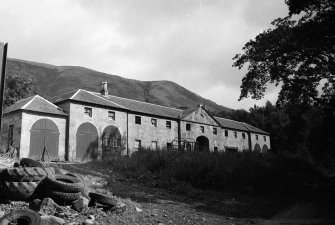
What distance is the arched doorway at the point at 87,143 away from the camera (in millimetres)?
30016

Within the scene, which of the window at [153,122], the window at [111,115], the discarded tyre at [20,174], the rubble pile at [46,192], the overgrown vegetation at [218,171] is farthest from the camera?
the window at [153,122]

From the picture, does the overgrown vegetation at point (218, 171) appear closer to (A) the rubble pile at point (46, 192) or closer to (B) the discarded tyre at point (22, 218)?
(A) the rubble pile at point (46, 192)

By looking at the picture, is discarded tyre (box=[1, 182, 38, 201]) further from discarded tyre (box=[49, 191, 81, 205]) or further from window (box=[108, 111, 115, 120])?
window (box=[108, 111, 115, 120])

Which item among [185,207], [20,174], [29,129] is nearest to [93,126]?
[29,129]

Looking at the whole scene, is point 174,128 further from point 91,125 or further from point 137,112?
point 91,125

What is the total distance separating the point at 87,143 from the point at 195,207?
1967cm

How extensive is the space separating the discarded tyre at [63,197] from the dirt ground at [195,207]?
1209 millimetres

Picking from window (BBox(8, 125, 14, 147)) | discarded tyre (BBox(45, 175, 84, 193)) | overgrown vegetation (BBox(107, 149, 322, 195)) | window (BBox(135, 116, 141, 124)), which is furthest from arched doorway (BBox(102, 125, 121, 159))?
discarded tyre (BBox(45, 175, 84, 193))

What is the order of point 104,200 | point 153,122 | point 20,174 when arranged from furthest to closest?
point 153,122 → point 104,200 → point 20,174

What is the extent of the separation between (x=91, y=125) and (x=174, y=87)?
121422 millimetres

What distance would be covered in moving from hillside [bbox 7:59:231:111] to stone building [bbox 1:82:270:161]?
256 ft

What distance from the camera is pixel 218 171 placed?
62.0 ft

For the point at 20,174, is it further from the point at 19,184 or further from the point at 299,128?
the point at 299,128

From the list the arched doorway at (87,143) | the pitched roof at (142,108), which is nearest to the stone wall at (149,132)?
the pitched roof at (142,108)
